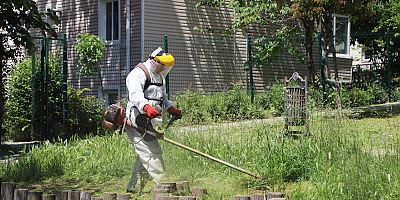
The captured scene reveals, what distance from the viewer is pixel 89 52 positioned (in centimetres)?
1730

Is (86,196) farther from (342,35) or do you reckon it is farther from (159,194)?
(342,35)

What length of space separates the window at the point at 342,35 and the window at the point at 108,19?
7.90m

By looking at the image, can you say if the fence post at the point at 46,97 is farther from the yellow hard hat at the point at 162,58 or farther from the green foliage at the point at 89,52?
the yellow hard hat at the point at 162,58

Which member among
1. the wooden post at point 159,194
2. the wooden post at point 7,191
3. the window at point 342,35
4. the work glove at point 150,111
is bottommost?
the wooden post at point 7,191

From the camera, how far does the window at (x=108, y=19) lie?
19.6m

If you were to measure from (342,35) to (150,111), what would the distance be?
17523 millimetres

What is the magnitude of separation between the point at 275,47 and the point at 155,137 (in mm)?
11931

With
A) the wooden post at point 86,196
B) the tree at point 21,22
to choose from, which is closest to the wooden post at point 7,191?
the wooden post at point 86,196

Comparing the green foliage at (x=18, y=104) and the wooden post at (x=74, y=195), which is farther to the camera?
the green foliage at (x=18, y=104)

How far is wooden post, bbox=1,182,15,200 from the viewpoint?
6.23 m

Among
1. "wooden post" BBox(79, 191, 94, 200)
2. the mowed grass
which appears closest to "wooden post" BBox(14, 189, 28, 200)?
"wooden post" BBox(79, 191, 94, 200)

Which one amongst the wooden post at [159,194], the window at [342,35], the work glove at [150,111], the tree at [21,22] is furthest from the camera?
the window at [342,35]

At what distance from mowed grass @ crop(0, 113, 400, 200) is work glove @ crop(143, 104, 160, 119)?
1.01m

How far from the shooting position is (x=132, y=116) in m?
7.44
